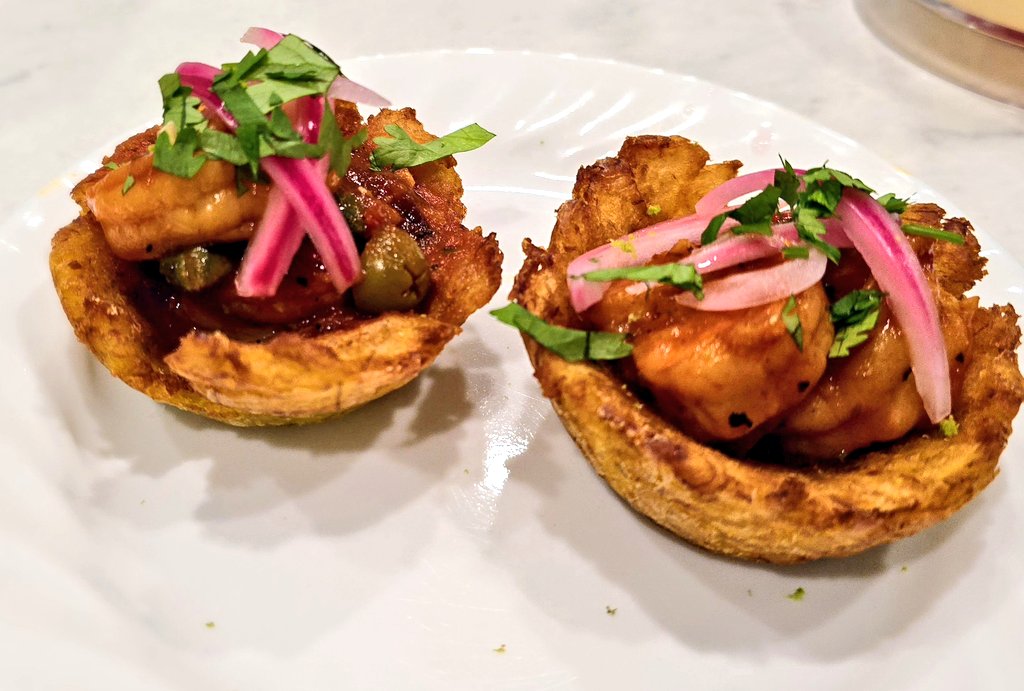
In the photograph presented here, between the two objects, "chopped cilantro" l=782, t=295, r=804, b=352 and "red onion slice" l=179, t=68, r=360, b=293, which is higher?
"red onion slice" l=179, t=68, r=360, b=293

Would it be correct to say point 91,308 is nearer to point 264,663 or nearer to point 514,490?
point 264,663

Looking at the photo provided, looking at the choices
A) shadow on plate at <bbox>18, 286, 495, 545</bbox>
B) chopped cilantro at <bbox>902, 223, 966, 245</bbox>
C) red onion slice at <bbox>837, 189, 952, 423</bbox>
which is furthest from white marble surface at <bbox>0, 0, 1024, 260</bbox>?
red onion slice at <bbox>837, 189, 952, 423</bbox>

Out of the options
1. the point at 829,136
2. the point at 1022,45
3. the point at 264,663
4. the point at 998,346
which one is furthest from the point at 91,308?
the point at 1022,45

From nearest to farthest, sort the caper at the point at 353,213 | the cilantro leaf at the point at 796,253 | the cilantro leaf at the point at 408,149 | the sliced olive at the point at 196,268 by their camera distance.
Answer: the cilantro leaf at the point at 796,253 → the sliced olive at the point at 196,268 → the caper at the point at 353,213 → the cilantro leaf at the point at 408,149

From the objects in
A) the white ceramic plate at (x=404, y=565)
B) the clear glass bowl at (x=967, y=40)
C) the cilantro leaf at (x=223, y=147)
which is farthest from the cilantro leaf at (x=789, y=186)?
the clear glass bowl at (x=967, y=40)

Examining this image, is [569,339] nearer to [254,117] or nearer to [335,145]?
[335,145]

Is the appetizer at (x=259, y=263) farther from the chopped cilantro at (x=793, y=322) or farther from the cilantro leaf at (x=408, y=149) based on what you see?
the chopped cilantro at (x=793, y=322)

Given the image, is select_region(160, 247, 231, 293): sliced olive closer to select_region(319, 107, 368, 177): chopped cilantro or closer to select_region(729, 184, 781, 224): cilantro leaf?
select_region(319, 107, 368, 177): chopped cilantro
